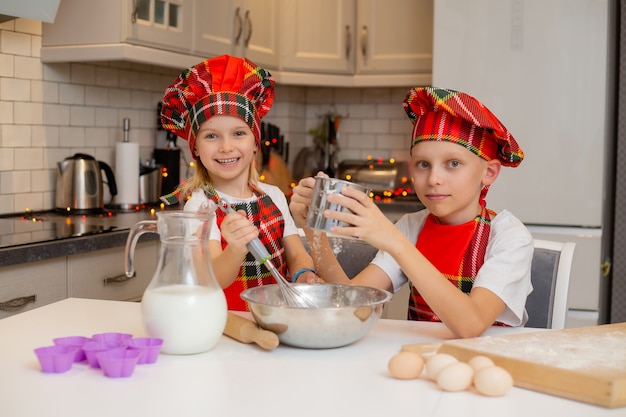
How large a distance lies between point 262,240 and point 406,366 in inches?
34.2

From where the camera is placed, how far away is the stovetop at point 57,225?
2.25 m

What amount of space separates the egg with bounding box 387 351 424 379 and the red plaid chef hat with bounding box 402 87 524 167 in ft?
1.97

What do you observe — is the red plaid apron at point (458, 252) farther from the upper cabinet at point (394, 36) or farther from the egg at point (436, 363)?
the upper cabinet at point (394, 36)

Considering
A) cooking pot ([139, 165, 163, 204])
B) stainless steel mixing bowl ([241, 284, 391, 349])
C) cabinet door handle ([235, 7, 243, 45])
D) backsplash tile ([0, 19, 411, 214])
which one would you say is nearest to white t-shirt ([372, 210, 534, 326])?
stainless steel mixing bowl ([241, 284, 391, 349])

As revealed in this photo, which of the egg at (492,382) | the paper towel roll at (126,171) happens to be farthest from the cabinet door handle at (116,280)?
the egg at (492,382)

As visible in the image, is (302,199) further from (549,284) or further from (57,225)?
(57,225)

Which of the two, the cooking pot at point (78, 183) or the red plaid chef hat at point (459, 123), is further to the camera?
the cooking pot at point (78, 183)

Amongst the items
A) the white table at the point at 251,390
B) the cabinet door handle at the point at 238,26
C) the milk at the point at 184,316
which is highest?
the cabinet door handle at the point at 238,26

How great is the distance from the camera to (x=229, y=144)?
174 cm

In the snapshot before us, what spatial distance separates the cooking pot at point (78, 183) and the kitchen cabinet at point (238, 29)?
2.14 feet

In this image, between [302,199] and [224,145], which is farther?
[224,145]

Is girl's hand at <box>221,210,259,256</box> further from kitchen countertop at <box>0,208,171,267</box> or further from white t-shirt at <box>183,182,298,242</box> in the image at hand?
kitchen countertop at <box>0,208,171,267</box>

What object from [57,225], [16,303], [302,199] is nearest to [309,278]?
[302,199]

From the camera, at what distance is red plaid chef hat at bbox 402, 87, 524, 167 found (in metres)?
1.51
